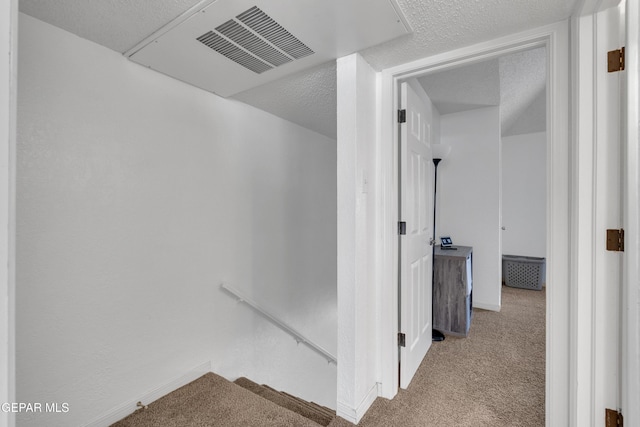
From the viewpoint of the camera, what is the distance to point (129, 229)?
178 centimetres

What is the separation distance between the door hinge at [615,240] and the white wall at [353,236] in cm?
109

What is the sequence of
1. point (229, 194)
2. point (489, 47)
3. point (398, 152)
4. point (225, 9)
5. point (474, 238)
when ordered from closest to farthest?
1. point (225, 9)
2. point (489, 47)
3. point (398, 152)
4. point (229, 194)
5. point (474, 238)

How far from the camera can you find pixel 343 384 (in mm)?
1730

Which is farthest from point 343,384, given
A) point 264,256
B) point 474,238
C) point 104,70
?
point 474,238

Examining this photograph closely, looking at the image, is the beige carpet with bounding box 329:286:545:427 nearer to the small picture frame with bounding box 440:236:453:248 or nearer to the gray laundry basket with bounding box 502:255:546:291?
the small picture frame with bounding box 440:236:453:248

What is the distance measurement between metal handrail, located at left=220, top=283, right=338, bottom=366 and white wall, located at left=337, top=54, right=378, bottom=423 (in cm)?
98

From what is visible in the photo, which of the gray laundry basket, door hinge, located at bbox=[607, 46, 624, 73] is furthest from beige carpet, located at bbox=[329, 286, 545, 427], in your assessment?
door hinge, located at bbox=[607, 46, 624, 73]

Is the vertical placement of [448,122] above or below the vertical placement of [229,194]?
above

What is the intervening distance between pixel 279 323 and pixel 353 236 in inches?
57.6

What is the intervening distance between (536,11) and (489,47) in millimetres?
254

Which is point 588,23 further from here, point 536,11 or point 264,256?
point 264,256

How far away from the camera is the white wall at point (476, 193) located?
11.1 feet

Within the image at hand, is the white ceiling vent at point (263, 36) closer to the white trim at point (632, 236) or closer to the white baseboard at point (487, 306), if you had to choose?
the white trim at point (632, 236)

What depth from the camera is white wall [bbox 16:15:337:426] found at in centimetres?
145
